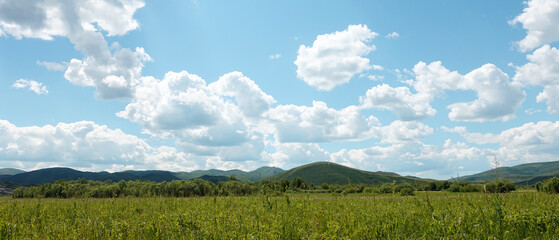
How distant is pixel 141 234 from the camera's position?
882cm

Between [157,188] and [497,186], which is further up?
[497,186]

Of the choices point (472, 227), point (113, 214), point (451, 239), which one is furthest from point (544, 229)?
point (113, 214)

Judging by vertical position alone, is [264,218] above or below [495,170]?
below

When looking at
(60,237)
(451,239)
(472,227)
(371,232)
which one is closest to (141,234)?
(60,237)

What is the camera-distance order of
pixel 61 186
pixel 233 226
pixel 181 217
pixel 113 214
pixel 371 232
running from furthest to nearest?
pixel 61 186 < pixel 113 214 < pixel 181 217 < pixel 233 226 < pixel 371 232

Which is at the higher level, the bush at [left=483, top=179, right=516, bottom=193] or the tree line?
the bush at [left=483, top=179, right=516, bottom=193]

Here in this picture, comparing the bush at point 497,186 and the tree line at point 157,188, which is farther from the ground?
the bush at point 497,186

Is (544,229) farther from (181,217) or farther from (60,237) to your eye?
(60,237)

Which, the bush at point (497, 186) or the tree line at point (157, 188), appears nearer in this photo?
the bush at point (497, 186)

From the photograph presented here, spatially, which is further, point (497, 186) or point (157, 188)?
point (157, 188)

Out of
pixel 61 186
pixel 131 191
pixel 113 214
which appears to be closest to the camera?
pixel 113 214

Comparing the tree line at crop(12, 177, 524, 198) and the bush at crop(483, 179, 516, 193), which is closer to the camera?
the bush at crop(483, 179, 516, 193)

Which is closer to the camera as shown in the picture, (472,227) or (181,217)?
(472,227)

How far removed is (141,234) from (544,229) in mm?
11158
